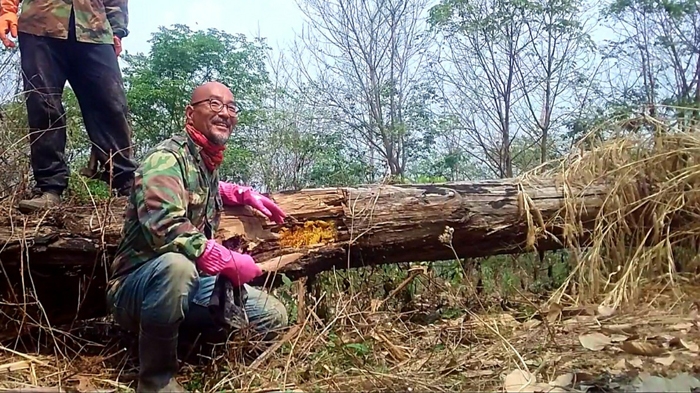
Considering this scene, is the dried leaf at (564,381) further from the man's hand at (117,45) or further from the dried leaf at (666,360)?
the man's hand at (117,45)

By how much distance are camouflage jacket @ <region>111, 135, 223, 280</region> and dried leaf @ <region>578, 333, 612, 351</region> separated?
1.52m

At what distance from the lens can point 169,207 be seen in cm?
246

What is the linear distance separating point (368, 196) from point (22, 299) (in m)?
1.77

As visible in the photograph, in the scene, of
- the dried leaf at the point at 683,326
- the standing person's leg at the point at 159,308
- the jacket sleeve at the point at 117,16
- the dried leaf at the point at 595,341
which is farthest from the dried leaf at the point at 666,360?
the jacket sleeve at the point at 117,16

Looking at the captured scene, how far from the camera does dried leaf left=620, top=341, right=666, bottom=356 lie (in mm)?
2264

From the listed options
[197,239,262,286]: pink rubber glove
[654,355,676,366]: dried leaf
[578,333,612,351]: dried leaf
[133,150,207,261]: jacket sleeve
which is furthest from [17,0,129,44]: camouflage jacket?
[654,355,676,366]: dried leaf

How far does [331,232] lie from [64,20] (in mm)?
1802

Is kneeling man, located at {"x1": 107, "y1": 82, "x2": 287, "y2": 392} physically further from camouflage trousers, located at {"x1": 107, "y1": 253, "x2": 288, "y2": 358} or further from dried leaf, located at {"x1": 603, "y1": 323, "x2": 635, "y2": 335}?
dried leaf, located at {"x1": 603, "y1": 323, "x2": 635, "y2": 335}

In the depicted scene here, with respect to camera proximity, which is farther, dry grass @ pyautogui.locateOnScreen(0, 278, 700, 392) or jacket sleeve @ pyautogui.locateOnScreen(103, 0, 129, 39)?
jacket sleeve @ pyautogui.locateOnScreen(103, 0, 129, 39)

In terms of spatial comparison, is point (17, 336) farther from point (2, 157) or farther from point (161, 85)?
point (161, 85)

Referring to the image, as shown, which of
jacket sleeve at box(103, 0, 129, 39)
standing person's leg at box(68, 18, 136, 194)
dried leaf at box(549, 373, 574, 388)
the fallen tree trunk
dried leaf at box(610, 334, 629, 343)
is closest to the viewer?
dried leaf at box(549, 373, 574, 388)

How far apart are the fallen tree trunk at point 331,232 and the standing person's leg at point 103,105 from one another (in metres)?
0.34

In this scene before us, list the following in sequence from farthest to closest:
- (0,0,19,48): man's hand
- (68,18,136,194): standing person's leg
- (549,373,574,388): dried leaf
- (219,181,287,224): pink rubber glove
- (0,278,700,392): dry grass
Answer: (68,18,136,194): standing person's leg < (0,0,19,48): man's hand < (219,181,287,224): pink rubber glove < (0,278,700,392): dry grass < (549,373,574,388): dried leaf

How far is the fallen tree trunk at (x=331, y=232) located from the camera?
3000 millimetres
